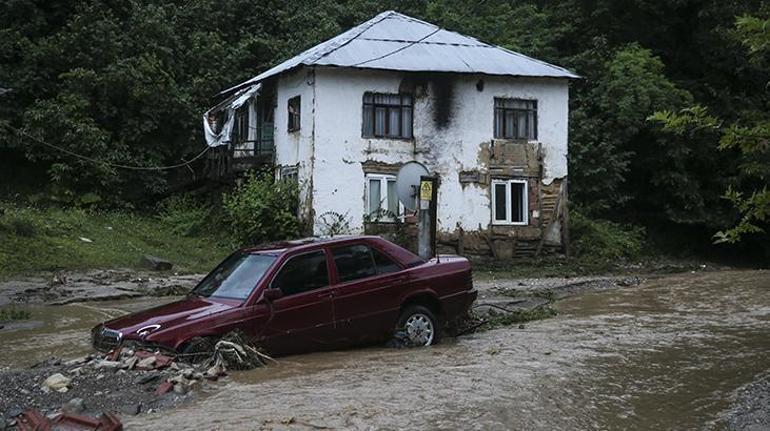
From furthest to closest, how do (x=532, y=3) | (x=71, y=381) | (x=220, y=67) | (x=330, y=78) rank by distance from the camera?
(x=532, y=3) → (x=220, y=67) → (x=330, y=78) → (x=71, y=381)

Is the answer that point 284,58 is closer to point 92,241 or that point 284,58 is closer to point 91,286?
point 92,241

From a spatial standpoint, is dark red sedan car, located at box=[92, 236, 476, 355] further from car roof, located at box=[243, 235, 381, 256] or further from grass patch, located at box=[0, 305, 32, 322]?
grass patch, located at box=[0, 305, 32, 322]

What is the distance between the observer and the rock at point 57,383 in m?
7.10

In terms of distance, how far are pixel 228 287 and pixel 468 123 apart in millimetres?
16232

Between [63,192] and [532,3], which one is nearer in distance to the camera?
[63,192]

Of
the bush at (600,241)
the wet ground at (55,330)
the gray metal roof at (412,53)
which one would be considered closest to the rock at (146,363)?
the wet ground at (55,330)

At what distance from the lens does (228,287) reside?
30.0ft

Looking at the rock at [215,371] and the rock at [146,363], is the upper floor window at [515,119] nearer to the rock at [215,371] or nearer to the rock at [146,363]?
the rock at [215,371]

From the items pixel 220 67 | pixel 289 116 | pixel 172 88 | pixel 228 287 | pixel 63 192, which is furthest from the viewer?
pixel 220 67

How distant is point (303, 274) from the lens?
925cm

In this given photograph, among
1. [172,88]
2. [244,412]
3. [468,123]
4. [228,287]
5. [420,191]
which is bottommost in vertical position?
[244,412]

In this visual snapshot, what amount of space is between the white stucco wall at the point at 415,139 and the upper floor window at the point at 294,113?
1.06 ft

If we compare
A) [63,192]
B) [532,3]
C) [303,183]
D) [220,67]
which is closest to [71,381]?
Result: [303,183]

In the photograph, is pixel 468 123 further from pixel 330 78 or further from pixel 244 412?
pixel 244 412
